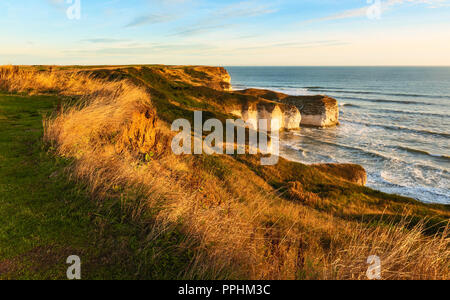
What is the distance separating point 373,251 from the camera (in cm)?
473

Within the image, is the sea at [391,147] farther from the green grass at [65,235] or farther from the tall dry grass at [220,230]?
the green grass at [65,235]

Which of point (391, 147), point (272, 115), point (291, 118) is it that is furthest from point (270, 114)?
point (391, 147)

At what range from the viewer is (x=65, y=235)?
4465mm

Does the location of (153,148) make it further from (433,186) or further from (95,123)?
(433,186)

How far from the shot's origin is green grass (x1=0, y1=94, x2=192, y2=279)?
12.6 ft

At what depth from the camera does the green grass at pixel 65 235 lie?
3.83 meters

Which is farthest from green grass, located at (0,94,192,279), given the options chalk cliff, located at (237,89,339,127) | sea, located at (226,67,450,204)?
chalk cliff, located at (237,89,339,127)

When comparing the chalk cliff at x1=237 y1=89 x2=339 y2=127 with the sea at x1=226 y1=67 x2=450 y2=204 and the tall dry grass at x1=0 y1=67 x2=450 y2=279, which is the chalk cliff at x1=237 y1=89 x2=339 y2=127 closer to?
the sea at x1=226 y1=67 x2=450 y2=204

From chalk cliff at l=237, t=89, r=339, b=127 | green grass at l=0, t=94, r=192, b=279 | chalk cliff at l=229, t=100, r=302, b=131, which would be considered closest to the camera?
green grass at l=0, t=94, r=192, b=279

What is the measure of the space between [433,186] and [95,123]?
28.6 metres

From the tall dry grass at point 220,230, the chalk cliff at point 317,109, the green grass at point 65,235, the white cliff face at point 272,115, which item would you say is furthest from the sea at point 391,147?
the green grass at point 65,235
